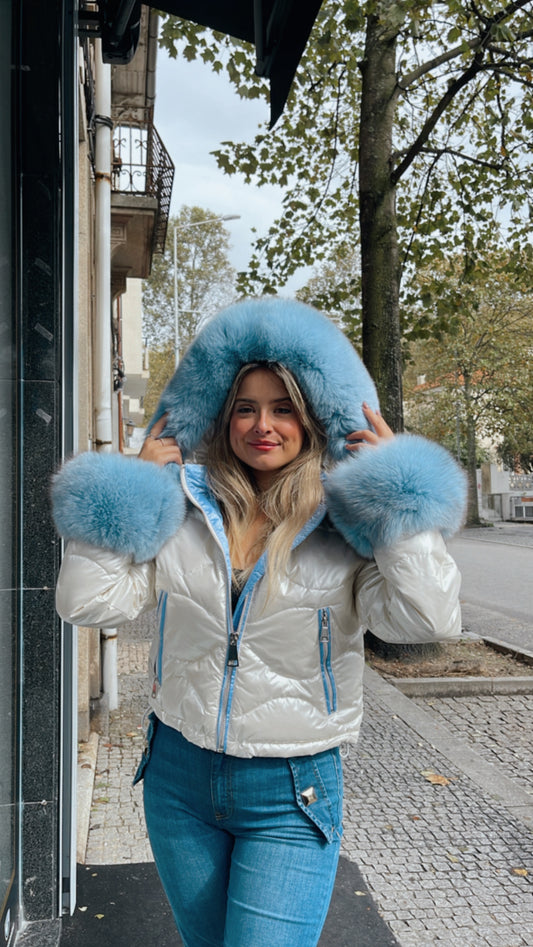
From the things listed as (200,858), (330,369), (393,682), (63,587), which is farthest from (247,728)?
(393,682)

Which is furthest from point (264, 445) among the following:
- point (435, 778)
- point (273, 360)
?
point (435, 778)

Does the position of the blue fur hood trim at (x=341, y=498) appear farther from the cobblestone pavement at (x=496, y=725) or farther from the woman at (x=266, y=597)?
the cobblestone pavement at (x=496, y=725)

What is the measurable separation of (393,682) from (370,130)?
5662mm

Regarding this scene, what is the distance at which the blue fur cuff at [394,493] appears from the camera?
1.89 metres

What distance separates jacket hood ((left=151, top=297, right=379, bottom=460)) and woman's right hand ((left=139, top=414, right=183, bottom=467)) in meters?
0.02

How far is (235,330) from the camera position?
219cm

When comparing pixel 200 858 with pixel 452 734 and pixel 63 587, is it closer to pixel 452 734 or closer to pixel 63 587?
pixel 63 587

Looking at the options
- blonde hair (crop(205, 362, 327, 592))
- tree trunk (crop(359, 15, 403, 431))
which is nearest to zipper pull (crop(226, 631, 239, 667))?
blonde hair (crop(205, 362, 327, 592))

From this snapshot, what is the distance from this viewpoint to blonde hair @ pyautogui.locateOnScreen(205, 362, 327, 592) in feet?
6.87

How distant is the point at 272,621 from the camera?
6.43 feet

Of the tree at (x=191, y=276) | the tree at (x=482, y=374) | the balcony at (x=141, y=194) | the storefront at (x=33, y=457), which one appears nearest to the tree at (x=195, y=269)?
the tree at (x=191, y=276)

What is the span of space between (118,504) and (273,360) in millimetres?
542

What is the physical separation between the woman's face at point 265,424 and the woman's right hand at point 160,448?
165mm

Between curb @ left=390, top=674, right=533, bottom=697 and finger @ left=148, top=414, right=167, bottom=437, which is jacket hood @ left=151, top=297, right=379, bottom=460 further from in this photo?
curb @ left=390, top=674, right=533, bottom=697
